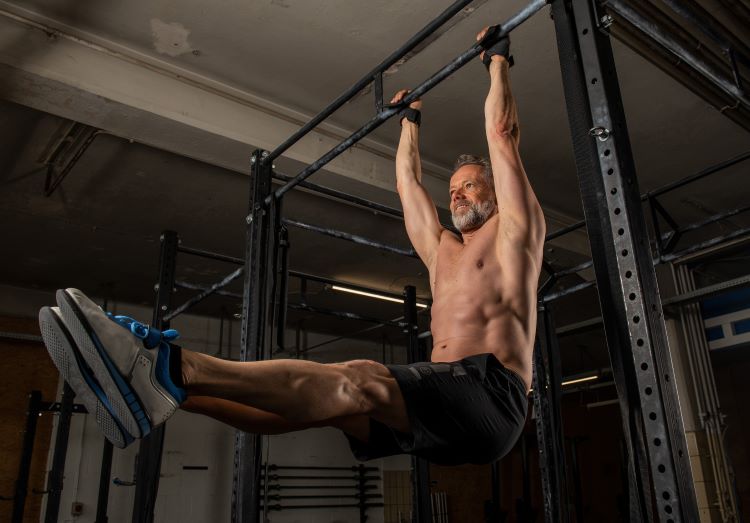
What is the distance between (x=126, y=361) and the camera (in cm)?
147

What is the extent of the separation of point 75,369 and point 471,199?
1.89 m

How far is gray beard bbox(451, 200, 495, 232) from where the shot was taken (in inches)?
110

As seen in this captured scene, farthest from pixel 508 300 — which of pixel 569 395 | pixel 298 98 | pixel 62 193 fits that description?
pixel 569 395

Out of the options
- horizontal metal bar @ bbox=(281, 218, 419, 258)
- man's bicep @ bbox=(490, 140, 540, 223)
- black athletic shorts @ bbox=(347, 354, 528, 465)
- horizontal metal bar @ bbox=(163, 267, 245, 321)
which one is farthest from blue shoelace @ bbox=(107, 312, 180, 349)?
horizontal metal bar @ bbox=(163, 267, 245, 321)

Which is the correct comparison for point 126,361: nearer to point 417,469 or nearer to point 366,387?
point 366,387

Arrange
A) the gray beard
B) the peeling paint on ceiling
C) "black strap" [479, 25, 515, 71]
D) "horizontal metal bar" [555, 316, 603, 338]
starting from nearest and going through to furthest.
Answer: "black strap" [479, 25, 515, 71]
the gray beard
the peeling paint on ceiling
"horizontal metal bar" [555, 316, 603, 338]

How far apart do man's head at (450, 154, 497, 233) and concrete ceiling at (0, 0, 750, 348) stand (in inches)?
40.8

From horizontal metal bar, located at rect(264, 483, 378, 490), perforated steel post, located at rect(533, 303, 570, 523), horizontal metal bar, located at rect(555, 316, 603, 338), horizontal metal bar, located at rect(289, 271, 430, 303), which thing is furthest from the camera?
horizontal metal bar, located at rect(264, 483, 378, 490)

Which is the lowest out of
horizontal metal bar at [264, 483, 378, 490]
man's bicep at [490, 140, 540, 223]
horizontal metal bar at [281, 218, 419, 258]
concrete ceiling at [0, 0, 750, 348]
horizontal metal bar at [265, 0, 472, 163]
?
horizontal metal bar at [264, 483, 378, 490]

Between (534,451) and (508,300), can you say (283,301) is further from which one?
(534,451)

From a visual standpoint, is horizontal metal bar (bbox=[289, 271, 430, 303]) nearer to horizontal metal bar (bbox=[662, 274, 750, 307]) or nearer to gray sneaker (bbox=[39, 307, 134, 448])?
horizontal metal bar (bbox=[662, 274, 750, 307])

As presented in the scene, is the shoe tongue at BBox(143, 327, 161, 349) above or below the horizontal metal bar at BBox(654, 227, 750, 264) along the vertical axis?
below

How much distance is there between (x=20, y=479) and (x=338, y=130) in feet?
13.8

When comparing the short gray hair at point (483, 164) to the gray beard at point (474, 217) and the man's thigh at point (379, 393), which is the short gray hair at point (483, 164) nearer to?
the gray beard at point (474, 217)
